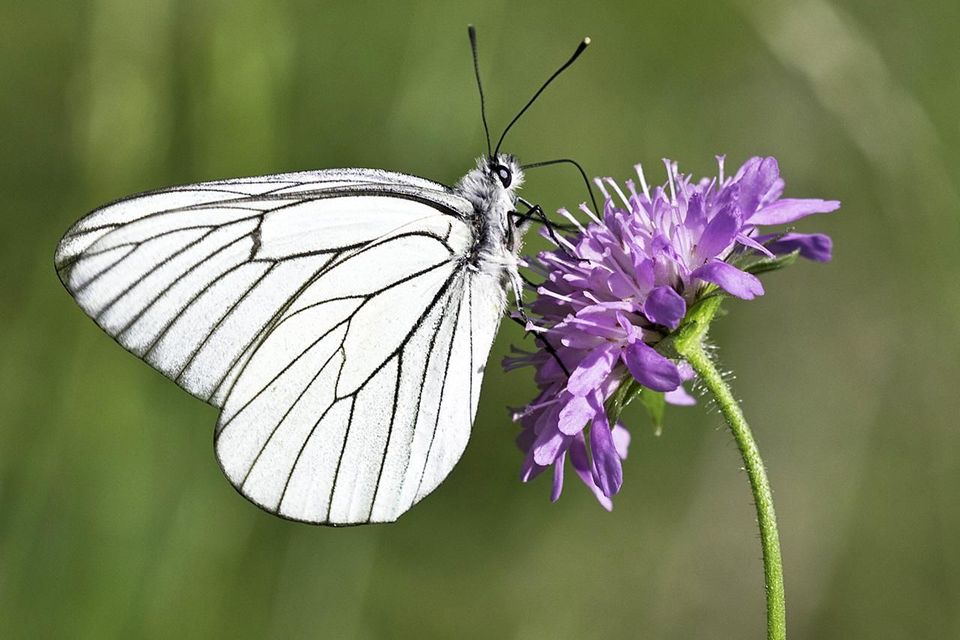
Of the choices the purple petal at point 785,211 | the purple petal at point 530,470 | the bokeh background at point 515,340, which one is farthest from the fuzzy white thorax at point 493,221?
the bokeh background at point 515,340

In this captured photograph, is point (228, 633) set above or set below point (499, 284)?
below

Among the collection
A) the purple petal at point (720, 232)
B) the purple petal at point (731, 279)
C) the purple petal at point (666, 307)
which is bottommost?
the purple petal at point (666, 307)

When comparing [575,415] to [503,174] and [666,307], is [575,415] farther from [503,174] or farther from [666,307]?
[503,174]

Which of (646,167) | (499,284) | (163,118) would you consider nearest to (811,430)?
(646,167)

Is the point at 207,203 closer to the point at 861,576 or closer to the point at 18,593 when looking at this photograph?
the point at 18,593

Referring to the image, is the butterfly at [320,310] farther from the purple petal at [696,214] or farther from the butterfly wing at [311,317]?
the purple petal at [696,214]

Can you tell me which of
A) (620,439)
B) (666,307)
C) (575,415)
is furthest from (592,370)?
(620,439)

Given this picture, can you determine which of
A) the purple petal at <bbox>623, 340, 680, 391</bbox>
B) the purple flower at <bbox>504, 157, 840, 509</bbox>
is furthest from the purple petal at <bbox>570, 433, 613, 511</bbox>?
the purple petal at <bbox>623, 340, 680, 391</bbox>
